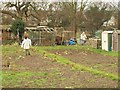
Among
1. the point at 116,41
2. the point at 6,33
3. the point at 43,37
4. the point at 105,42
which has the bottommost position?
the point at 105,42

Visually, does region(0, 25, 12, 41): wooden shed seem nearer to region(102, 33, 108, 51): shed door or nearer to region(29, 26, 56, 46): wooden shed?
region(29, 26, 56, 46): wooden shed

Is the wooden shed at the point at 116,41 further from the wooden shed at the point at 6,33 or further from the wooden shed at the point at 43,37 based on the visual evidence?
the wooden shed at the point at 6,33

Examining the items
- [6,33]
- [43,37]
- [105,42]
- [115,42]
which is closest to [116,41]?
[115,42]

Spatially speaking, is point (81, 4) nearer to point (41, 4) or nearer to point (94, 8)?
point (94, 8)

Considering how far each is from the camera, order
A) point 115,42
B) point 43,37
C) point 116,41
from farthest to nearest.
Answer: point 43,37
point 115,42
point 116,41

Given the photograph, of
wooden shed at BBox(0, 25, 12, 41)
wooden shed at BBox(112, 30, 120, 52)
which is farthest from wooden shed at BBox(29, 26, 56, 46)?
wooden shed at BBox(112, 30, 120, 52)

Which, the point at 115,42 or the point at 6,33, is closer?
the point at 115,42

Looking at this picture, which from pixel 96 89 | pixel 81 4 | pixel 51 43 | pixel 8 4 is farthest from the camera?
pixel 81 4

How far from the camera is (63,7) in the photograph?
4359 cm

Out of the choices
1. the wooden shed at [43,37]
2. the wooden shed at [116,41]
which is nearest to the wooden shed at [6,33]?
the wooden shed at [43,37]

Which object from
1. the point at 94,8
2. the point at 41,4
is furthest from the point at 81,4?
the point at 41,4

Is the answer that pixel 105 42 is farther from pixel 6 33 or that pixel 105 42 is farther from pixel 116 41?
pixel 6 33

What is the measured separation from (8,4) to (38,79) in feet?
111

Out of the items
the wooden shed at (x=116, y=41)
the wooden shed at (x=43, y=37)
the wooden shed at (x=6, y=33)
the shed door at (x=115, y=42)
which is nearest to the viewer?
the wooden shed at (x=116, y=41)
